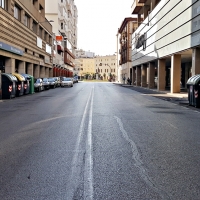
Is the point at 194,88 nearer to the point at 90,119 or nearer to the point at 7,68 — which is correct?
the point at 90,119

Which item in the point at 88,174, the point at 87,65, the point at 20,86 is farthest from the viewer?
the point at 87,65

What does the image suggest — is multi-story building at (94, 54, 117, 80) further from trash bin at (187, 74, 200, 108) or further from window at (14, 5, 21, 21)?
trash bin at (187, 74, 200, 108)

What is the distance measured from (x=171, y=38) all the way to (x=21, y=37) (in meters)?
16.6

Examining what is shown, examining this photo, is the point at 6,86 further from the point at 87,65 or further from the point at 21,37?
the point at 87,65

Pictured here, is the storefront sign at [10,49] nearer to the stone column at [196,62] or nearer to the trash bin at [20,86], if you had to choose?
the trash bin at [20,86]

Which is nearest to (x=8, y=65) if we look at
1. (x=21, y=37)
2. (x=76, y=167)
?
(x=21, y=37)

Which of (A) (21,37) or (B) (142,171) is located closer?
(B) (142,171)

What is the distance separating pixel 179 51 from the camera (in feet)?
97.9

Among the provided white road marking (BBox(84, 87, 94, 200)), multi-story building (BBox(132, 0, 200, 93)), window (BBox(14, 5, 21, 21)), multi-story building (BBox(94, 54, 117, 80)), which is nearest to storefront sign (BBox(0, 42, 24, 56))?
window (BBox(14, 5, 21, 21))

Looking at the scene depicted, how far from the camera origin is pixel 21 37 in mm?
36625

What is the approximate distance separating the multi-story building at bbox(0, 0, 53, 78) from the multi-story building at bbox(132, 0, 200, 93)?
51.7 feet

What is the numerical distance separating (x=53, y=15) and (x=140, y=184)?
7505 cm

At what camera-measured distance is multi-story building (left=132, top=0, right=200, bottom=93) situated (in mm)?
25703

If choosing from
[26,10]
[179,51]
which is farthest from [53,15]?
[179,51]
